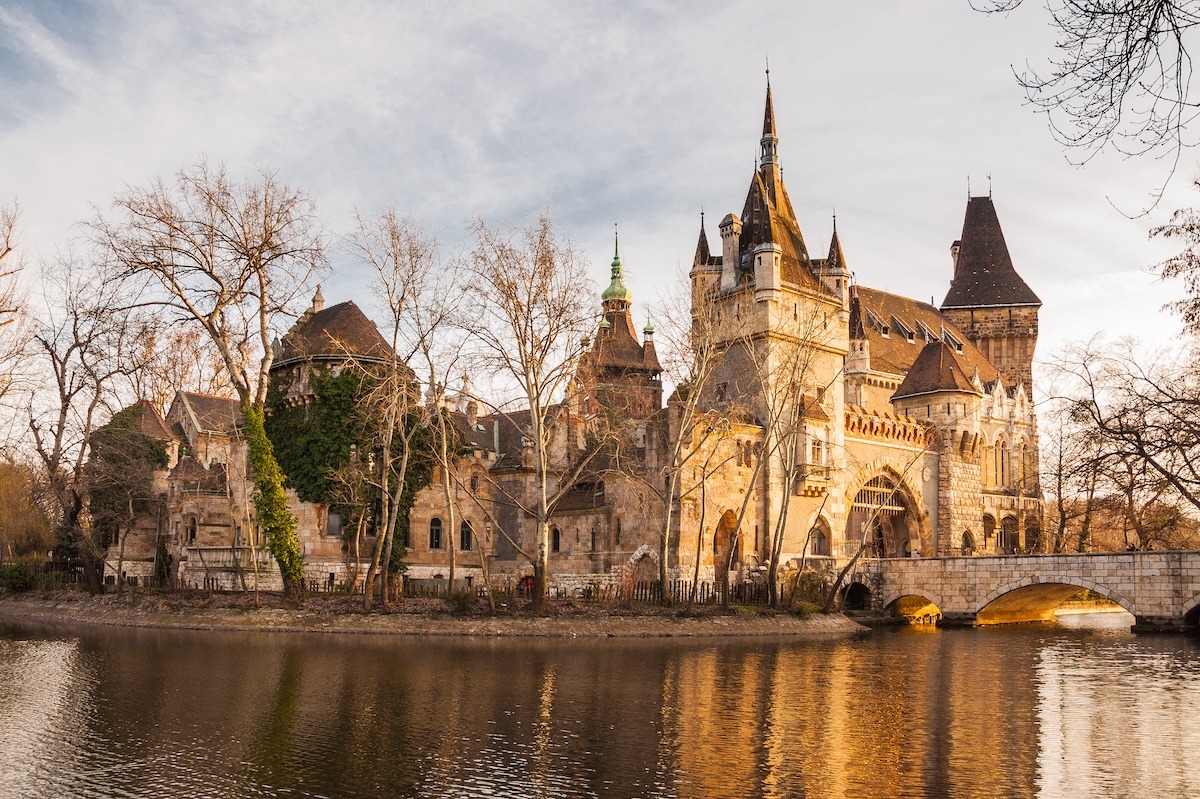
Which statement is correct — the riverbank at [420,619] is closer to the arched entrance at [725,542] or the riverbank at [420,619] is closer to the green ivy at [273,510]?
the green ivy at [273,510]

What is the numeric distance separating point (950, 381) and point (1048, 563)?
64.9ft

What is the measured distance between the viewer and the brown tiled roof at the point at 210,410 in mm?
60094

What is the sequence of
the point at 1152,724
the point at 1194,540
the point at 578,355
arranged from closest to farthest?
the point at 1152,724
the point at 578,355
the point at 1194,540

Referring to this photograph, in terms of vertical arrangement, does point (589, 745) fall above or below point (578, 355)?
below

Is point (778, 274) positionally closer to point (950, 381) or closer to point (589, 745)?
point (950, 381)

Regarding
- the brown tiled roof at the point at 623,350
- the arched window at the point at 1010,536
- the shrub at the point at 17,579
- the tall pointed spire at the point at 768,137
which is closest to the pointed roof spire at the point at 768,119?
the tall pointed spire at the point at 768,137

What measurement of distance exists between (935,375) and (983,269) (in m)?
25.6

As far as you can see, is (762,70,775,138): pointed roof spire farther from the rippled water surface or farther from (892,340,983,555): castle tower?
the rippled water surface

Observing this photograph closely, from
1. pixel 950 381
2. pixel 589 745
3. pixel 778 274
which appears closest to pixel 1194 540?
pixel 950 381

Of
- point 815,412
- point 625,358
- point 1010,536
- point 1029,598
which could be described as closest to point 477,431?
point 625,358

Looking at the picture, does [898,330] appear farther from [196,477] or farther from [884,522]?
[196,477]

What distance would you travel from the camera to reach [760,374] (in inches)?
1763

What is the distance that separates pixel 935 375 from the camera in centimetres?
6538

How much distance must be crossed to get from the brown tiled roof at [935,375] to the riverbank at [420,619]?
2622 cm
